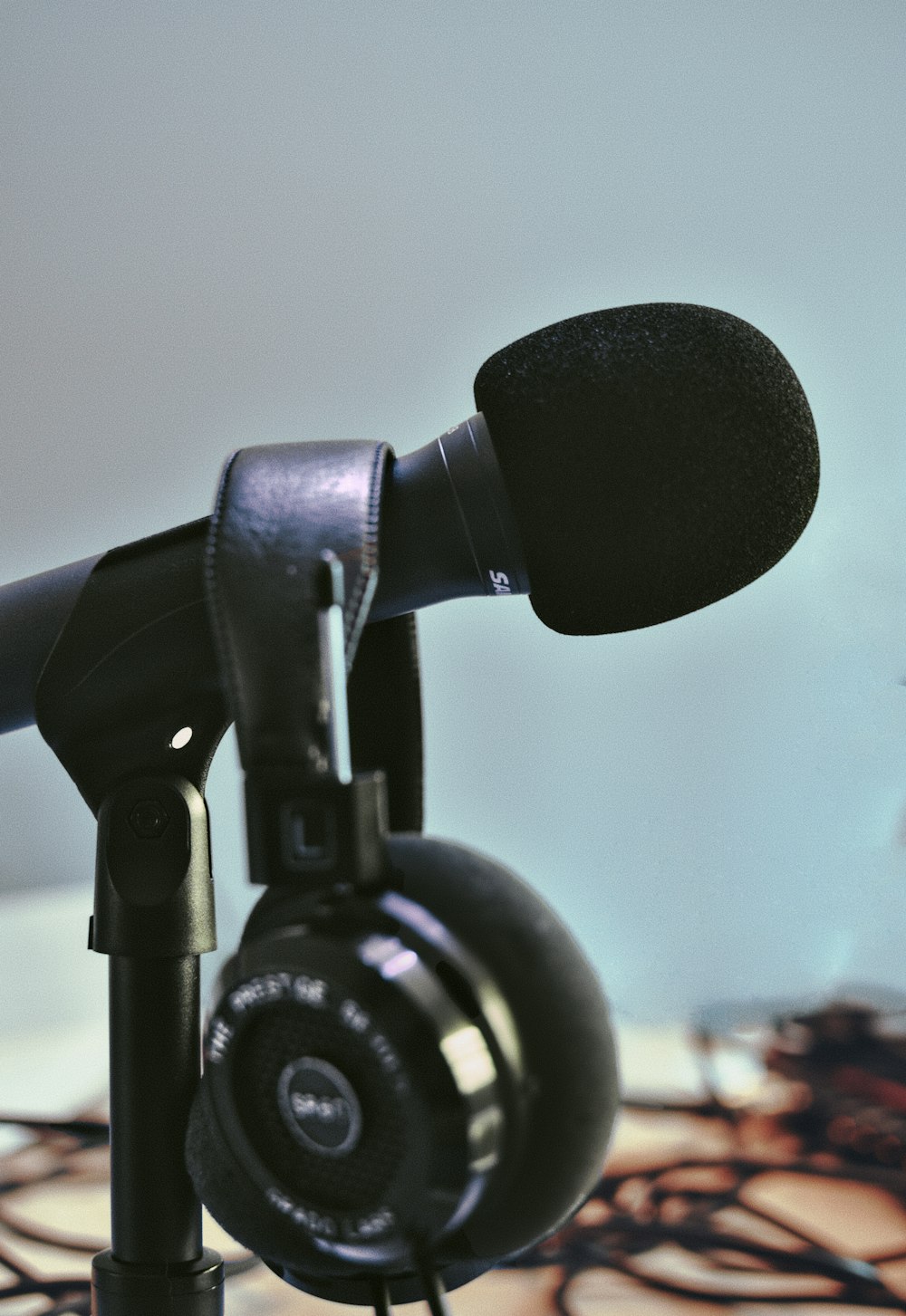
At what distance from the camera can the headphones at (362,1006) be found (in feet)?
1.11

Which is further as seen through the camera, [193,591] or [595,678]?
[595,678]

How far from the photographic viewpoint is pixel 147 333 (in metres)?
1.51

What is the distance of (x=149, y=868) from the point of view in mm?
492

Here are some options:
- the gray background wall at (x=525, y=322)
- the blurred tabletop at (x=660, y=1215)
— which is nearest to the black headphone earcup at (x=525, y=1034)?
the blurred tabletop at (x=660, y=1215)

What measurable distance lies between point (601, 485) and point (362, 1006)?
0.24m

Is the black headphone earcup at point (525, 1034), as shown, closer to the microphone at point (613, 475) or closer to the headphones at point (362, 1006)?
the headphones at point (362, 1006)

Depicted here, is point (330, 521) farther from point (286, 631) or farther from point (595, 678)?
point (595, 678)

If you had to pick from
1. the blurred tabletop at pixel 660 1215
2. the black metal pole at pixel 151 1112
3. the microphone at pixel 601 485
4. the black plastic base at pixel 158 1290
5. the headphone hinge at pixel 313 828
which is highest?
the microphone at pixel 601 485

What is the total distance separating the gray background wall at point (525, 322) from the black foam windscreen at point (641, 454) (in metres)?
1.00

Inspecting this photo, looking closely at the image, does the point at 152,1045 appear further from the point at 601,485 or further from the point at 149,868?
the point at 601,485

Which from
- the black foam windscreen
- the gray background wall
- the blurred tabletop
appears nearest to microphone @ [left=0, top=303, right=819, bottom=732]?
the black foam windscreen

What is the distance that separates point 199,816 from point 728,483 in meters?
0.25

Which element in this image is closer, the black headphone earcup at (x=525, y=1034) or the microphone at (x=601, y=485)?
the black headphone earcup at (x=525, y=1034)

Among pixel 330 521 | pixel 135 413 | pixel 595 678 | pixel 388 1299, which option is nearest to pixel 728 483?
pixel 330 521
